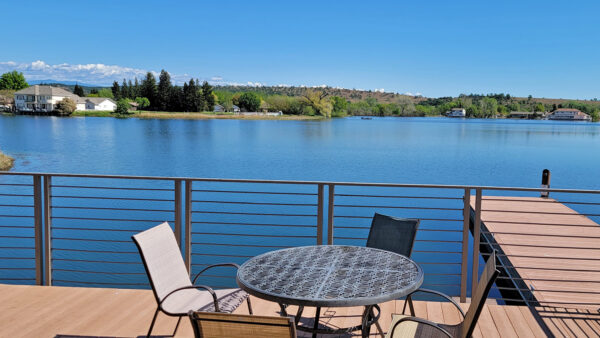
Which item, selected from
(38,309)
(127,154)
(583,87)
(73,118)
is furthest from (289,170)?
(583,87)

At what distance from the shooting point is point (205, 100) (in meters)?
66.2

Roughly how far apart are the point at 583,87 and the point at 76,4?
63.3m

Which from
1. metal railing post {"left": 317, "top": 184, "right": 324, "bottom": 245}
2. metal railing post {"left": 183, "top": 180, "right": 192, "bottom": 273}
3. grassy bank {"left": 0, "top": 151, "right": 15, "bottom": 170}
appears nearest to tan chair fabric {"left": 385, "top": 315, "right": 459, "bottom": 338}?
metal railing post {"left": 317, "top": 184, "right": 324, "bottom": 245}

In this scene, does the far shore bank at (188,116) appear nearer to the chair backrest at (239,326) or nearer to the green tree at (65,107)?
the green tree at (65,107)

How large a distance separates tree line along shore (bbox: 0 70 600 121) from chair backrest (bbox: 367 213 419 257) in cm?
6298

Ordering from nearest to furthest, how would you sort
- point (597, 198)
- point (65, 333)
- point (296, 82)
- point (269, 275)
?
1. point (269, 275)
2. point (65, 333)
3. point (597, 198)
4. point (296, 82)

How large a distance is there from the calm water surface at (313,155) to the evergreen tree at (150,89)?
18.7 meters

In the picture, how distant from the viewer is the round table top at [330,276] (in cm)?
216

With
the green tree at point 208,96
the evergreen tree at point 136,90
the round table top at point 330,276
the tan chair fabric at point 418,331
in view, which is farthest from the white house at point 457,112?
the tan chair fabric at point 418,331

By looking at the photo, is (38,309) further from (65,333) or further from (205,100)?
(205,100)

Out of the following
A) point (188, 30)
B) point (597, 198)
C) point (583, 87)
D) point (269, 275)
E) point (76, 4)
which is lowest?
point (597, 198)

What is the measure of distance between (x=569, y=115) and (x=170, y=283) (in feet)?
223

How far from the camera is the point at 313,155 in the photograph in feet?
108

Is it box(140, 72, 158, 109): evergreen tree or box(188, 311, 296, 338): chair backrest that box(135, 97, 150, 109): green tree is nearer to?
box(140, 72, 158, 109): evergreen tree
